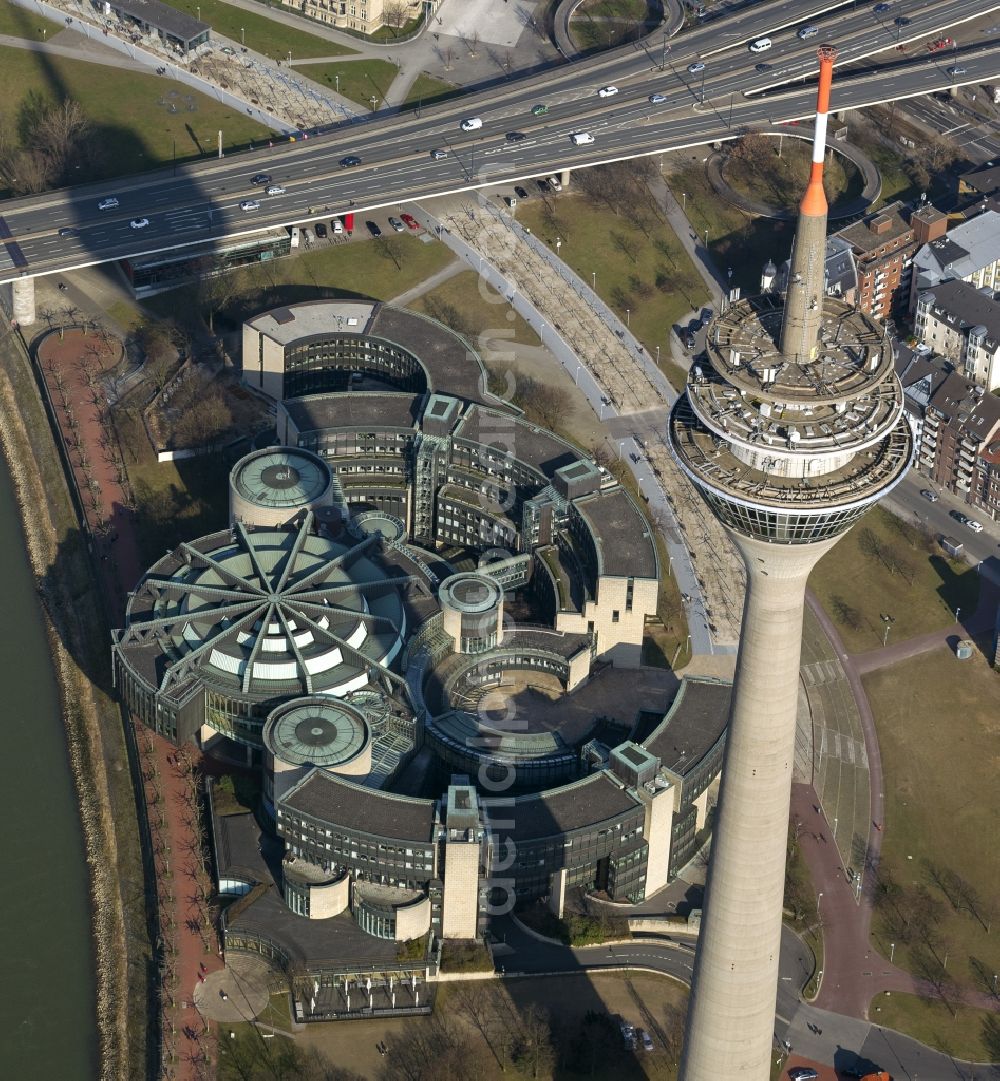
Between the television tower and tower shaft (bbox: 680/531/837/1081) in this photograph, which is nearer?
the television tower

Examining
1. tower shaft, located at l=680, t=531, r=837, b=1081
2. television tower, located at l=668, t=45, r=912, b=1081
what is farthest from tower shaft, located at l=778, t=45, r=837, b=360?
tower shaft, located at l=680, t=531, r=837, b=1081

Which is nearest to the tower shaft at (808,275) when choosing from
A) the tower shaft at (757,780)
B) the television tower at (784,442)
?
the television tower at (784,442)

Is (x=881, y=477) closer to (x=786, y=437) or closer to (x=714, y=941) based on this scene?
(x=786, y=437)

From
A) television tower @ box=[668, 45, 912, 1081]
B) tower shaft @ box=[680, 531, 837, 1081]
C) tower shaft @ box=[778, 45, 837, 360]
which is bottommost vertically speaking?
tower shaft @ box=[680, 531, 837, 1081]

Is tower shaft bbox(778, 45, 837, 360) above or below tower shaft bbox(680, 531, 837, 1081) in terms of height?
above

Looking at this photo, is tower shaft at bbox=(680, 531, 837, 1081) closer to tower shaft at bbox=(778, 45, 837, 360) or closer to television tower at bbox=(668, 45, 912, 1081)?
television tower at bbox=(668, 45, 912, 1081)

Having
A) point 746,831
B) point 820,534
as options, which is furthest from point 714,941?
point 820,534

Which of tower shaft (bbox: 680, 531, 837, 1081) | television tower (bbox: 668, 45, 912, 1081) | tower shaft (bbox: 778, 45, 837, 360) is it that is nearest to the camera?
tower shaft (bbox: 778, 45, 837, 360)
